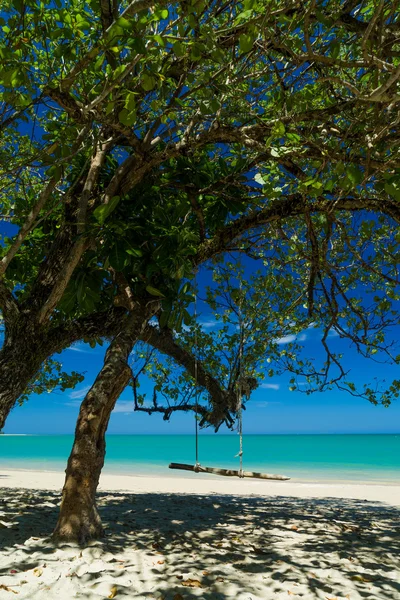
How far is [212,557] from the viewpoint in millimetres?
4875

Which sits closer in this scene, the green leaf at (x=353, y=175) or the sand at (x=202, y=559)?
the green leaf at (x=353, y=175)

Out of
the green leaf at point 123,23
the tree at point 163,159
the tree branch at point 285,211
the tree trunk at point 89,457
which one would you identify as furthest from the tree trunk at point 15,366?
the green leaf at point 123,23

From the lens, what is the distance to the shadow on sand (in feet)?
13.3

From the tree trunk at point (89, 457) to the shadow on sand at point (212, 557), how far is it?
Result: 20cm

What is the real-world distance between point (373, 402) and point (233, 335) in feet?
8.42

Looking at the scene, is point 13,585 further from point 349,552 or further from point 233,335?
point 233,335

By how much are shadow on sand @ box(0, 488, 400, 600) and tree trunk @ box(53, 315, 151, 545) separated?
0.20 metres

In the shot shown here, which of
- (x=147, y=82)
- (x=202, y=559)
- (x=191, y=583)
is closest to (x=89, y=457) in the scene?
(x=202, y=559)

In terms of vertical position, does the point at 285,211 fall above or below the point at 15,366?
above

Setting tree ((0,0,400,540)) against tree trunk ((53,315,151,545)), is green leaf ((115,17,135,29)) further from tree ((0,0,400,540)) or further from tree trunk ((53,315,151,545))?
tree trunk ((53,315,151,545))

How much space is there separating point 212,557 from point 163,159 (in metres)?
3.98

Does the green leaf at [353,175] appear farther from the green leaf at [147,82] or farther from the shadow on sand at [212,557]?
the shadow on sand at [212,557]

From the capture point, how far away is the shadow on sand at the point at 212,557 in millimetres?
4051

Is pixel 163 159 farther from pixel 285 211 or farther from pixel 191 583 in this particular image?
pixel 191 583
